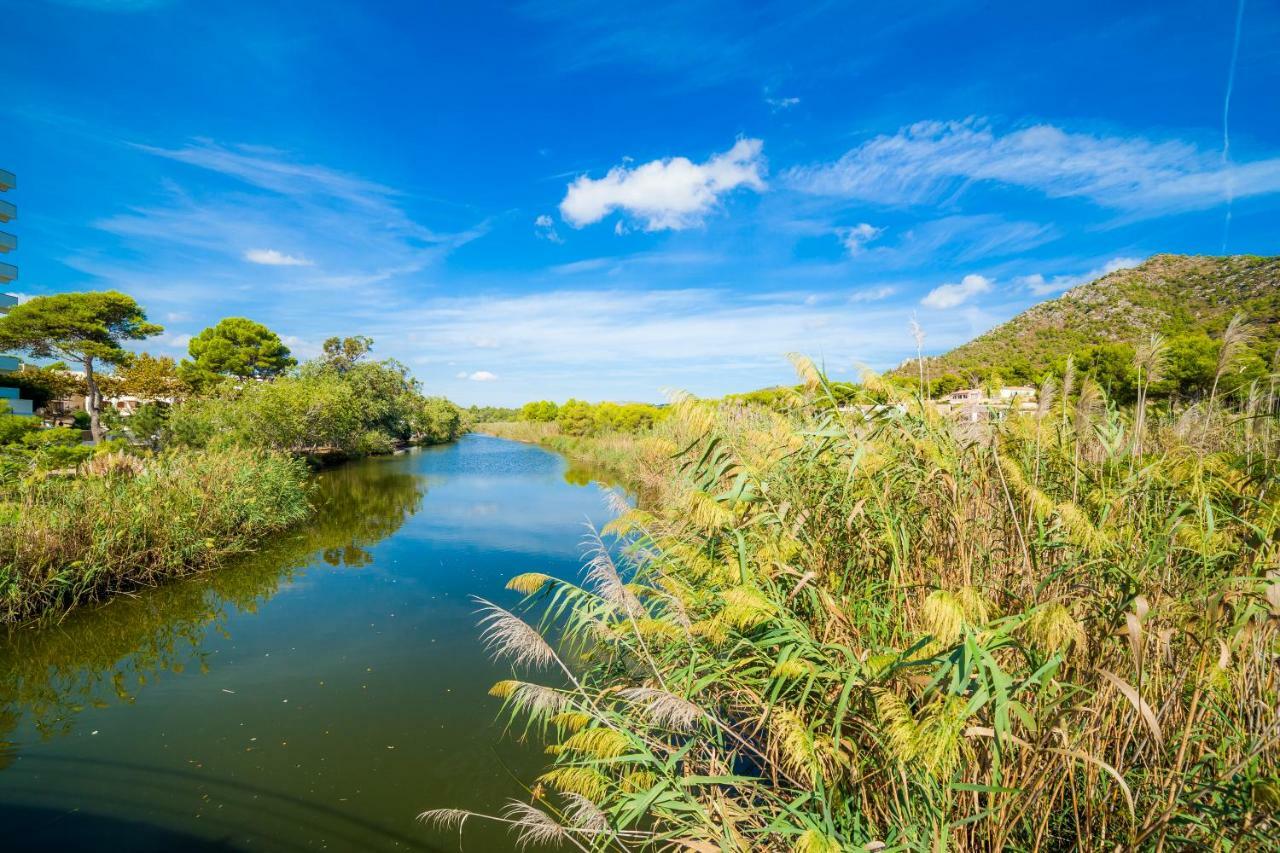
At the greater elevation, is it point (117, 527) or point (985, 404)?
point (985, 404)

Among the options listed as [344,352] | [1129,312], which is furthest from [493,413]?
[1129,312]

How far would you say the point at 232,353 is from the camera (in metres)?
45.7

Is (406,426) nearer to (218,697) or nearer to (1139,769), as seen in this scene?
(218,697)

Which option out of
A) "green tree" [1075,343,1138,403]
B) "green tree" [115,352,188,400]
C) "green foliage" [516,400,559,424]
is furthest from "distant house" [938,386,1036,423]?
"green foliage" [516,400,559,424]

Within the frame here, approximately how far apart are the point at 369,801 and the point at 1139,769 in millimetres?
6271

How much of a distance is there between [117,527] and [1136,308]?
60027mm

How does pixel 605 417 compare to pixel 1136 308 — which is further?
pixel 605 417

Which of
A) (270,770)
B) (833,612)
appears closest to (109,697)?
(270,770)

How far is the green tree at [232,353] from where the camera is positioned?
43.6 m

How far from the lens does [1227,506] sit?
3.75 meters

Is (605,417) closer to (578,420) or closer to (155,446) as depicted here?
(578,420)

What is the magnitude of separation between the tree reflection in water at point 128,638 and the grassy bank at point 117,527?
44cm

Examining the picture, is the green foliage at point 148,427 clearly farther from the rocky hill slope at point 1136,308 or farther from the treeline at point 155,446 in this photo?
the rocky hill slope at point 1136,308

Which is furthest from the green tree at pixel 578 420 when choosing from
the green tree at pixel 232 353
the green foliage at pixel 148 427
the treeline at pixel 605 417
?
the green foliage at pixel 148 427
